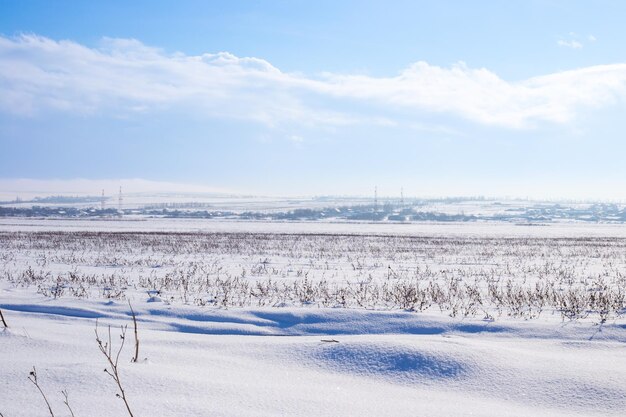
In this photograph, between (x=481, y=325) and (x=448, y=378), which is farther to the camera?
(x=481, y=325)

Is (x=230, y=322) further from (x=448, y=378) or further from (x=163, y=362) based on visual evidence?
(x=448, y=378)

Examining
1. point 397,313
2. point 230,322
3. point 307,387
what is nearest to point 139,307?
point 230,322

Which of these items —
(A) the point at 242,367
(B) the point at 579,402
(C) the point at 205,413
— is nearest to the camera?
(C) the point at 205,413

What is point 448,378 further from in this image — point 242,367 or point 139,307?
point 139,307

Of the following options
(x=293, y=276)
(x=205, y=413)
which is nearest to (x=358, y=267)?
(x=293, y=276)

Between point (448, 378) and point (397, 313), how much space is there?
3.42 m

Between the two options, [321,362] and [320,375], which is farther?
[321,362]

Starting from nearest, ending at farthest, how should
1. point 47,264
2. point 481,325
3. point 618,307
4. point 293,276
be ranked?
1. point 481,325
2. point 618,307
3. point 293,276
4. point 47,264

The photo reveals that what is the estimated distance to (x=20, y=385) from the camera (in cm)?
377

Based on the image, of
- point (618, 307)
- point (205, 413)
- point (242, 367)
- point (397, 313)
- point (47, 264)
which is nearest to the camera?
point (205, 413)

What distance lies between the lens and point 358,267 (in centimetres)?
1816

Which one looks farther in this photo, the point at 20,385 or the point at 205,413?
the point at 20,385

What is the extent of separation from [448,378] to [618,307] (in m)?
5.67

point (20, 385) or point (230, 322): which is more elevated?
point (20, 385)
